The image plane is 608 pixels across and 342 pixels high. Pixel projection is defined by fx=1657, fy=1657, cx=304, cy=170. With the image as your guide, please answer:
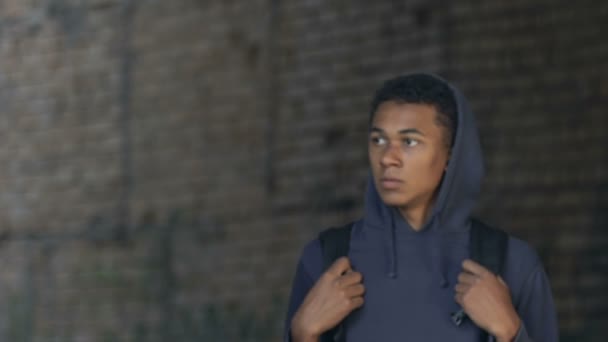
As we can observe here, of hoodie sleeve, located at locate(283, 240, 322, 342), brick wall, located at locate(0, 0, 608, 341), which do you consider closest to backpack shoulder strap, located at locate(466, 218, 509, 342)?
hoodie sleeve, located at locate(283, 240, 322, 342)

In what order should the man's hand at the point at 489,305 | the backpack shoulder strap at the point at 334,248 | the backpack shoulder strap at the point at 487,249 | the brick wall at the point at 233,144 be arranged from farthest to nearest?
the brick wall at the point at 233,144 < the backpack shoulder strap at the point at 334,248 < the backpack shoulder strap at the point at 487,249 < the man's hand at the point at 489,305

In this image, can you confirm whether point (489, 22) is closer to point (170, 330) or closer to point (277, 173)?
point (277, 173)

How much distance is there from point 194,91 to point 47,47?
1.08 metres

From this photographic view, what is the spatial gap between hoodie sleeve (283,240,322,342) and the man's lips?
0.23 m

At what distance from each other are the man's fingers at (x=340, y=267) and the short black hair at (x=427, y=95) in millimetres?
317

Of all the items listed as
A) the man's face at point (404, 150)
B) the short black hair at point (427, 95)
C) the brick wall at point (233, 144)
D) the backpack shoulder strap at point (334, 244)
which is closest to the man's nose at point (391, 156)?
the man's face at point (404, 150)

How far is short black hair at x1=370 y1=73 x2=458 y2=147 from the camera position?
350 cm

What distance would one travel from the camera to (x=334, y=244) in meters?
3.57

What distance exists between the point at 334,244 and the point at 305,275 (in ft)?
0.36

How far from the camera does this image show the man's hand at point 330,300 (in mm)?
3432

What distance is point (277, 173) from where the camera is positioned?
7355mm

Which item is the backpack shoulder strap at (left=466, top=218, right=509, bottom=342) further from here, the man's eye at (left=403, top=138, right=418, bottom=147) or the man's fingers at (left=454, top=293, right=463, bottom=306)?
the man's eye at (left=403, top=138, right=418, bottom=147)

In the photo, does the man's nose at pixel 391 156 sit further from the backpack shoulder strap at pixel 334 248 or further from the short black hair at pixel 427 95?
the backpack shoulder strap at pixel 334 248

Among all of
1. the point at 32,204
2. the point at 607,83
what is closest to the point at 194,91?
the point at 32,204
